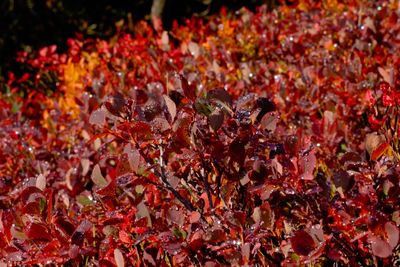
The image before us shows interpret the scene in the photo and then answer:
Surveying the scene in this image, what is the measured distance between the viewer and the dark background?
24.0 feet

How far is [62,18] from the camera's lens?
7.64 meters

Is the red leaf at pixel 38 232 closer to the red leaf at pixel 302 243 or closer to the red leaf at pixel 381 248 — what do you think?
the red leaf at pixel 302 243

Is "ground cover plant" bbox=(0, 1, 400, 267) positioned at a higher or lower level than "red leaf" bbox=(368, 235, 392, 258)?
higher

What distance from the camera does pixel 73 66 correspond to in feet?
16.4

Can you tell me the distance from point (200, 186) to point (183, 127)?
0.93 ft

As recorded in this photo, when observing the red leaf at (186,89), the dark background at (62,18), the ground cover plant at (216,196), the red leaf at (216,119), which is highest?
the dark background at (62,18)

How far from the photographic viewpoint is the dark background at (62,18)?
24.0 ft

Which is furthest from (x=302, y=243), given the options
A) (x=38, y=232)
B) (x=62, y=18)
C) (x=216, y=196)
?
(x=62, y=18)

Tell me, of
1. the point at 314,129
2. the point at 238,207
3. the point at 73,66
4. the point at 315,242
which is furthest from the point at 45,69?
the point at 315,242

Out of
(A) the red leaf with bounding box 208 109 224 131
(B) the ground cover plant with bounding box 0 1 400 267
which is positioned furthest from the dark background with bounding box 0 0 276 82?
(A) the red leaf with bounding box 208 109 224 131

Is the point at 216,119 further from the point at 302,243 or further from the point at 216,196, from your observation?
the point at 302,243

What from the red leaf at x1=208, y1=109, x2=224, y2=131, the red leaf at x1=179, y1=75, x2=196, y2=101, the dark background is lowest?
the red leaf at x1=208, y1=109, x2=224, y2=131

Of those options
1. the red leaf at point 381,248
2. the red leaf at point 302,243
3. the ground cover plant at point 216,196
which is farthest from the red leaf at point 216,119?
the red leaf at point 381,248

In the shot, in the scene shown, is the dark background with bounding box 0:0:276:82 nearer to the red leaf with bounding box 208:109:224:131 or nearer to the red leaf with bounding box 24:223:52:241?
the red leaf with bounding box 24:223:52:241
